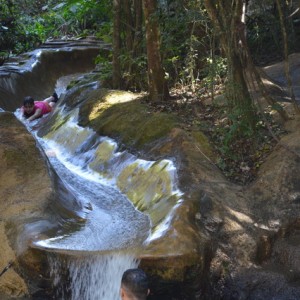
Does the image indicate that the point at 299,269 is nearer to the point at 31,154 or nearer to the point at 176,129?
the point at 176,129

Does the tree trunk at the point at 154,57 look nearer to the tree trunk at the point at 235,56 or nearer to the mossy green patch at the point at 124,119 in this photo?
the mossy green patch at the point at 124,119

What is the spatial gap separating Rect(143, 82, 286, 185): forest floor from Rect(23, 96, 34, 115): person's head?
16.5 ft

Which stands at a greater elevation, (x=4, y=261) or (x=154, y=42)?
(x=154, y=42)

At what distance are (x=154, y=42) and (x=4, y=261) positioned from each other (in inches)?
198

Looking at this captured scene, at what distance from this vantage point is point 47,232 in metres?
5.58

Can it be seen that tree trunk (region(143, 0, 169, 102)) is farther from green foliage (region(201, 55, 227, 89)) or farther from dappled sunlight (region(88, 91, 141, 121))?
green foliage (region(201, 55, 227, 89))

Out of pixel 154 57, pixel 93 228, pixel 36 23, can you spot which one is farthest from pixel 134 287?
pixel 36 23

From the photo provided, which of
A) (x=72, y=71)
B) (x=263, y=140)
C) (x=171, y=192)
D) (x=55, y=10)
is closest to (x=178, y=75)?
(x=263, y=140)

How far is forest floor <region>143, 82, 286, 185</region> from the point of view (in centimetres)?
679

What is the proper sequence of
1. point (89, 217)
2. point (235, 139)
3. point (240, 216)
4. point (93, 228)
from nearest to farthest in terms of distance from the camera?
point (240, 216)
point (93, 228)
point (89, 217)
point (235, 139)

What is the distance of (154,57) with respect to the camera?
9.32m

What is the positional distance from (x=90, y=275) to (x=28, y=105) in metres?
7.73

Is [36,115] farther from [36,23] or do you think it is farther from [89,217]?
[36,23]

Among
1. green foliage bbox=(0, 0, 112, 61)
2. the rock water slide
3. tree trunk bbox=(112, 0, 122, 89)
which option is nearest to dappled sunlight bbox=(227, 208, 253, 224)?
the rock water slide
